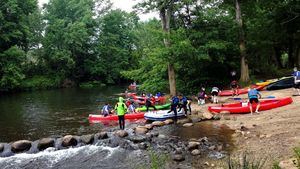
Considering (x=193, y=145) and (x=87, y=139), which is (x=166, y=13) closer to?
(x=87, y=139)

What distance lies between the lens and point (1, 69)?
48312mm

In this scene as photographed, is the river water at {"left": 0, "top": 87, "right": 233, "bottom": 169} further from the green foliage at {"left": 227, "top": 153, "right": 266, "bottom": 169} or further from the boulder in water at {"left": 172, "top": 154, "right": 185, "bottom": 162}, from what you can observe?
the green foliage at {"left": 227, "top": 153, "right": 266, "bottom": 169}

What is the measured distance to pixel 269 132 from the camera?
1345cm

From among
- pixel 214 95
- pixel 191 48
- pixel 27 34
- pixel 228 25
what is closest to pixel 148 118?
pixel 214 95

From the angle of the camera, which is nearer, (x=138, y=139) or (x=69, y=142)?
(x=138, y=139)

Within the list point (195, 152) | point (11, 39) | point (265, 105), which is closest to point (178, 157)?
point (195, 152)

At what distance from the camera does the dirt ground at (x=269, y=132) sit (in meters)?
11.1

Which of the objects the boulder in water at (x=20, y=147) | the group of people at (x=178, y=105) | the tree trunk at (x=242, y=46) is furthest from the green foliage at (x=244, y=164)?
the tree trunk at (x=242, y=46)

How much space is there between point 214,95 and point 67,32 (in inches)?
1640

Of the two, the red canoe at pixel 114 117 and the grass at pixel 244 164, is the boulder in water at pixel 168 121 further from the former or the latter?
the grass at pixel 244 164

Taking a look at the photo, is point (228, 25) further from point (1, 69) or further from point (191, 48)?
point (1, 69)

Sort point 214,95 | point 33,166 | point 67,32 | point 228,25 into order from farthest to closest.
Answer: point 67,32, point 228,25, point 214,95, point 33,166

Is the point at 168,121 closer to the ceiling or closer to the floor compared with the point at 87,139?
closer to the ceiling

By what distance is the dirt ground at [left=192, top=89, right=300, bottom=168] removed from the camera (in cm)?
1110
